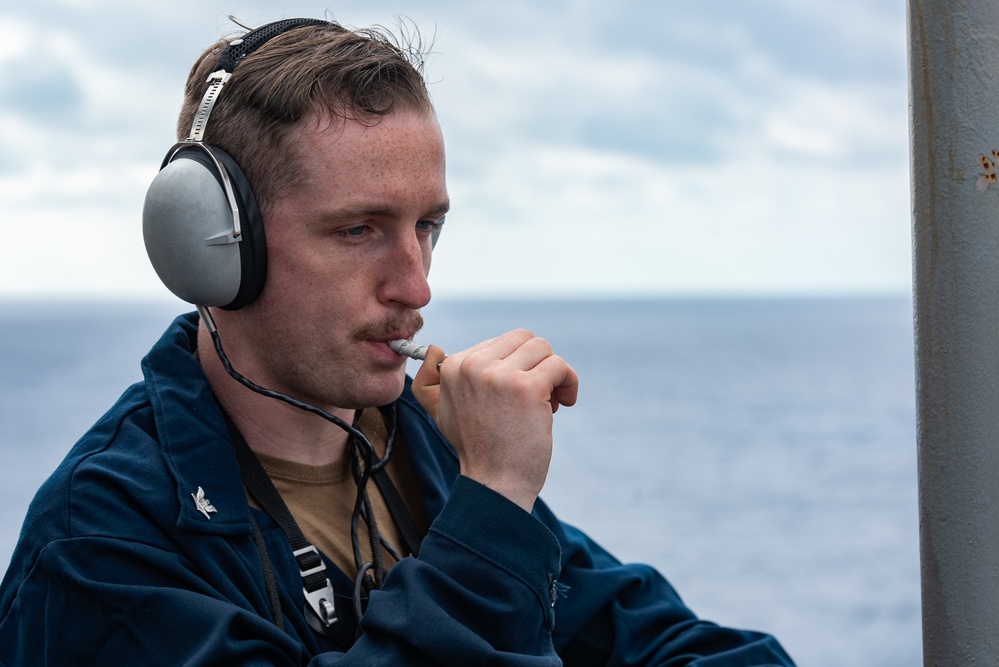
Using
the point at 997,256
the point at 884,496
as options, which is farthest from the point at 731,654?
the point at 884,496

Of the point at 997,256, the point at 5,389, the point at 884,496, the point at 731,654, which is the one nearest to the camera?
the point at 997,256

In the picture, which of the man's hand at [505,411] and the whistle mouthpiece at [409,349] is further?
the whistle mouthpiece at [409,349]

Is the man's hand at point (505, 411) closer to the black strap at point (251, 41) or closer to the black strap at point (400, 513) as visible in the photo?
the black strap at point (400, 513)

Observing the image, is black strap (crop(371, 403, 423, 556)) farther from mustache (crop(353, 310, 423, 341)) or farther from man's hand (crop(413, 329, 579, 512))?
man's hand (crop(413, 329, 579, 512))

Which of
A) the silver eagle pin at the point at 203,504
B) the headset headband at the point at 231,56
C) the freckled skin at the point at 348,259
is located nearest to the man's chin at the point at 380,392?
the freckled skin at the point at 348,259

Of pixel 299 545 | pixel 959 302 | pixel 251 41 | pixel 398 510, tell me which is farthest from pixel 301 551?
pixel 959 302

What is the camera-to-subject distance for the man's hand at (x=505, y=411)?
148cm

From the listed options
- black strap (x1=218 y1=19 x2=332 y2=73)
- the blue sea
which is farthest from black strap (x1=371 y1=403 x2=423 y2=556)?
the blue sea

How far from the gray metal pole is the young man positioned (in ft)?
1.66

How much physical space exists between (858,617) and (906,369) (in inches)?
1376

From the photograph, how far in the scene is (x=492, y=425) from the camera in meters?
1.49

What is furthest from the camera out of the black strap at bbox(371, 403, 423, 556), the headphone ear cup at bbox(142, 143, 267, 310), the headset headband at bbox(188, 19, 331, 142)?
the black strap at bbox(371, 403, 423, 556)

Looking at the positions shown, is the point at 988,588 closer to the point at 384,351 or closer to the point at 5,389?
the point at 384,351

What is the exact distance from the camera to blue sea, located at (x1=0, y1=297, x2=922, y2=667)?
1079cm
